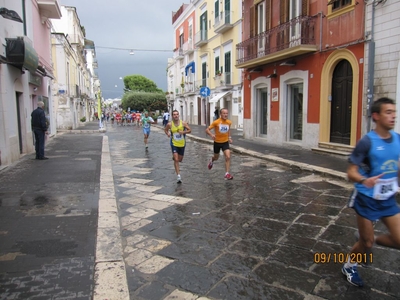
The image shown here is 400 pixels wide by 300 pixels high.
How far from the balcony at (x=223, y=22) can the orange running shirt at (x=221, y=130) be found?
18.3 m

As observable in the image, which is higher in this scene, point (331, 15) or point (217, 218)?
point (331, 15)

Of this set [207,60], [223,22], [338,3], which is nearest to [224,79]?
[223,22]

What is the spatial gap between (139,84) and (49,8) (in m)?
72.5

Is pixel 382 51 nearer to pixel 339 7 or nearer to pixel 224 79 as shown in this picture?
pixel 339 7

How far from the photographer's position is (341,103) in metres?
11.6

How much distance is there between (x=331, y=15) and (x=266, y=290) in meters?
10.8

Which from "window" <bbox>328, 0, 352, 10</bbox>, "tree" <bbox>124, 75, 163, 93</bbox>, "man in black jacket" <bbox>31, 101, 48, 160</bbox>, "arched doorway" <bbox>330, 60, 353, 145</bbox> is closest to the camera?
"man in black jacket" <bbox>31, 101, 48, 160</bbox>

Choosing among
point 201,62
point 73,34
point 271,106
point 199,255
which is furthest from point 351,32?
point 73,34

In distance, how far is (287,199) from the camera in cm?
604

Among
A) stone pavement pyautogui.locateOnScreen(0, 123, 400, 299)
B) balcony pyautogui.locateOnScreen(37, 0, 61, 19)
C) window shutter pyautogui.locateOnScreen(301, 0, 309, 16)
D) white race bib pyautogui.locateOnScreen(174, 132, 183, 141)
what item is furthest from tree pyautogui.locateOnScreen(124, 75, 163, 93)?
stone pavement pyautogui.locateOnScreen(0, 123, 400, 299)

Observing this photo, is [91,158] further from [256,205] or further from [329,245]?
[329,245]

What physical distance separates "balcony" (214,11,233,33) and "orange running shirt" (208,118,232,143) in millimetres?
18278

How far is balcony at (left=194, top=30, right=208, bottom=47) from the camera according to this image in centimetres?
2978
